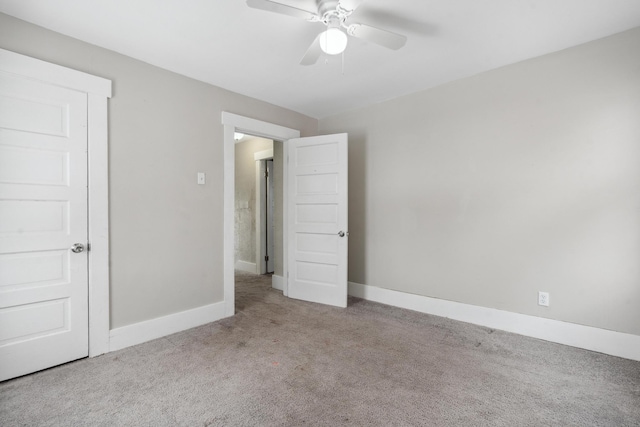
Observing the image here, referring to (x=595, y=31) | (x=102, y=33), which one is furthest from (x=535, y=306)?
(x=102, y=33)

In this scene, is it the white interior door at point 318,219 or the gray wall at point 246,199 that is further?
the gray wall at point 246,199

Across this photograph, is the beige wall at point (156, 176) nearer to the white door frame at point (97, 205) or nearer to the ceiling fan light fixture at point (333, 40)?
the white door frame at point (97, 205)

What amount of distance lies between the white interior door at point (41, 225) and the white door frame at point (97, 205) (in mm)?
43

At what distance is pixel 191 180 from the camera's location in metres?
3.01

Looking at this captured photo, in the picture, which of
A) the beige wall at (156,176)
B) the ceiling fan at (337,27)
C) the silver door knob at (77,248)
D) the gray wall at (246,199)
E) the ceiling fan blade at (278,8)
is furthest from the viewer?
the gray wall at (246,199)

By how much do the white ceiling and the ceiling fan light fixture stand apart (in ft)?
0.77

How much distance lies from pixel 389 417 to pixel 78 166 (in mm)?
2734

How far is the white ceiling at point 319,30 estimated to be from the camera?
200 cm

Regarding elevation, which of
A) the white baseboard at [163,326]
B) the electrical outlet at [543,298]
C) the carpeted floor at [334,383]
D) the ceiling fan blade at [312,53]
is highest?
the ceiling fan blade at [312,53]

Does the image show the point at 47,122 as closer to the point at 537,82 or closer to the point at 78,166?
the point at 78,166

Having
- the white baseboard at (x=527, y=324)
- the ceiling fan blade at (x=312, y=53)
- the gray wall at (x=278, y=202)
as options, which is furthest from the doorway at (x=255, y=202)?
the ceiling fan blade at (x=312, y=53)

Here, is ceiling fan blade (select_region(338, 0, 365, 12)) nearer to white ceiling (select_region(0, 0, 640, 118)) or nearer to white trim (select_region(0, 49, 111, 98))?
white ceiling (select_region(0, 0, 640, 118))

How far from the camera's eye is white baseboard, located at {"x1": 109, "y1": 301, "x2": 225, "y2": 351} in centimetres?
252

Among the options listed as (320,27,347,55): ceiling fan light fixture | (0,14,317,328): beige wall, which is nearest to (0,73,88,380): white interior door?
(0,14,317,328): beige wall
